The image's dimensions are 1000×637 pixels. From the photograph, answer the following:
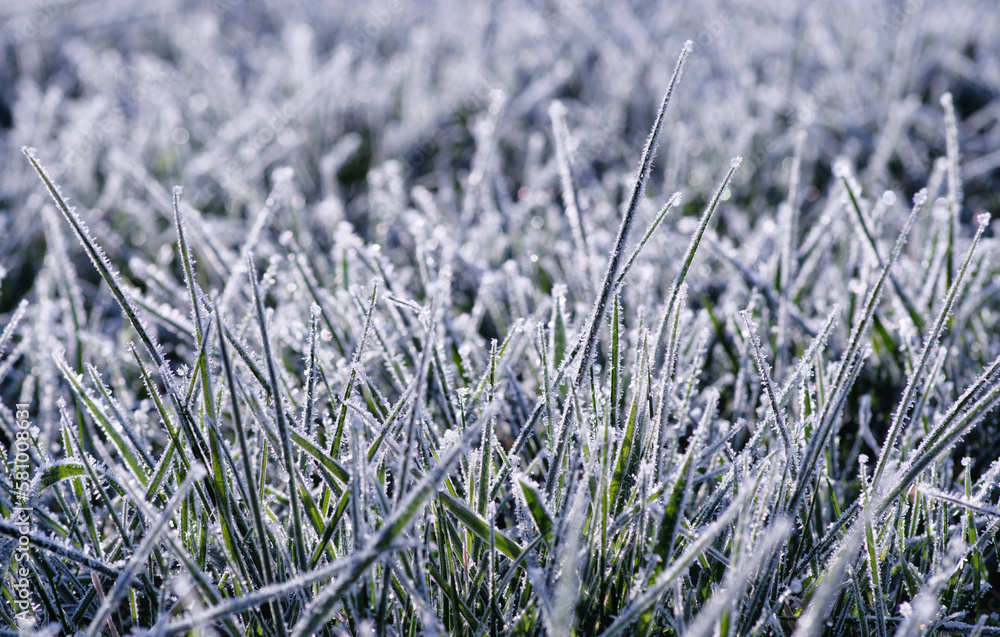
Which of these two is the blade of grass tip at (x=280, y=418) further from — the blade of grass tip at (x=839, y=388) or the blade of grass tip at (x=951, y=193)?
the blade of grass tip at (x=951, y=193)

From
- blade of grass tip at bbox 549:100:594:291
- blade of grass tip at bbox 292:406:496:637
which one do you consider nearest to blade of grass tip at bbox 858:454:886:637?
blade of grass tip at bbox 292:406:496:637

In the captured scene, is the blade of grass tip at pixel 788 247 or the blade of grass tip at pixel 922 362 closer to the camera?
the blade of grass tip at pixel 922 362

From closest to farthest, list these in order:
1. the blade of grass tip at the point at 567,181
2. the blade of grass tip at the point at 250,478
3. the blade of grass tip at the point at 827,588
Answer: the blade of grass tip at the point at 827,588, the blade of grass tip at the point at 250,478, the blade of grass tip at the point at 567,181

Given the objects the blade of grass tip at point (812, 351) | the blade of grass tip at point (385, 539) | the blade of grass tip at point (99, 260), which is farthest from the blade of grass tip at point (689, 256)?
the blade of grass tip at point (99, 260)

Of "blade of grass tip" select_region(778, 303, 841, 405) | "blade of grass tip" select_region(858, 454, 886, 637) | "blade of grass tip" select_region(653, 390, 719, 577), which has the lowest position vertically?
"blade of grass tip" select_region(858, 454, 886, 637)

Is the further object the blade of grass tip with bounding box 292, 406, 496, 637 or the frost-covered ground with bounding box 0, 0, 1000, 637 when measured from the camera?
the frost-covered ground with bounding box 0, 0, 1000, 637

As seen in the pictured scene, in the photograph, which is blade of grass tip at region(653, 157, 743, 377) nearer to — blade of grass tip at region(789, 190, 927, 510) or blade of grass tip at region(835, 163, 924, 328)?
blade of grass tip at region(789, 190, 927, 510)

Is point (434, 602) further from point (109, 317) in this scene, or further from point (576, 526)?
point (109, 317)

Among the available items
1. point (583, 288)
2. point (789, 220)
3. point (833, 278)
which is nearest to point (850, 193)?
point (789, 220)

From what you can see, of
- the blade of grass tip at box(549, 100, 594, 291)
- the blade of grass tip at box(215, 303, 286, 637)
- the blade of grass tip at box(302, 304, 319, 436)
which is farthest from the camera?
the blade of grass tip at box(549, 100, 594, 291)
